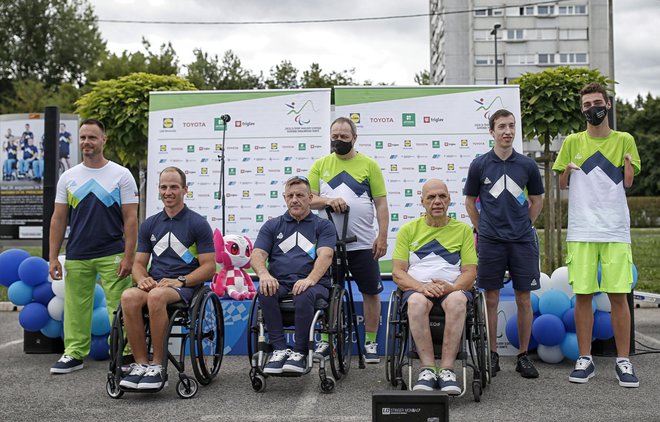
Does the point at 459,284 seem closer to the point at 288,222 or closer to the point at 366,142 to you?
the point at 288,222

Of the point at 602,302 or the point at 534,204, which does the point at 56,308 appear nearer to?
the point at 534,204

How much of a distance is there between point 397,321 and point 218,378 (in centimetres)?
136

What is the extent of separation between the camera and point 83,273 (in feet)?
17.0

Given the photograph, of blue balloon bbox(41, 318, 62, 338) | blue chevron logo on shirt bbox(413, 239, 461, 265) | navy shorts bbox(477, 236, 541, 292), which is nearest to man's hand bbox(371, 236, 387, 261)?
blue chevron logo on shirt bbox(413, 239, 461, 265)

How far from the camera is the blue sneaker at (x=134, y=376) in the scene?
4207 millimetres

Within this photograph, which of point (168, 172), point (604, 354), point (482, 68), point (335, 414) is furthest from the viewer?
point (482, 68)

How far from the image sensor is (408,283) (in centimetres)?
446

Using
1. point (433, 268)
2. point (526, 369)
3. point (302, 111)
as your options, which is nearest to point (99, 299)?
point (302, 111)

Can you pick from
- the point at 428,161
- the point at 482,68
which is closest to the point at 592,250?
the point at 428,161

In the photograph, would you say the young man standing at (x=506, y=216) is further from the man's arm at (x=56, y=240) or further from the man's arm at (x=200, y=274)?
the man's arm at (x=56, y=240)

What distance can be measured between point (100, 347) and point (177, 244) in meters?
1.45

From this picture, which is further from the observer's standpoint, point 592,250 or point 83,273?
point 83,273

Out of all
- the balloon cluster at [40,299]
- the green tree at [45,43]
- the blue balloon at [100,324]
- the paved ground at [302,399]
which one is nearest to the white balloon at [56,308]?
the balloon cluster at [40,299]

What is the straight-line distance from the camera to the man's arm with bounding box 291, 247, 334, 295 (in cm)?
447
